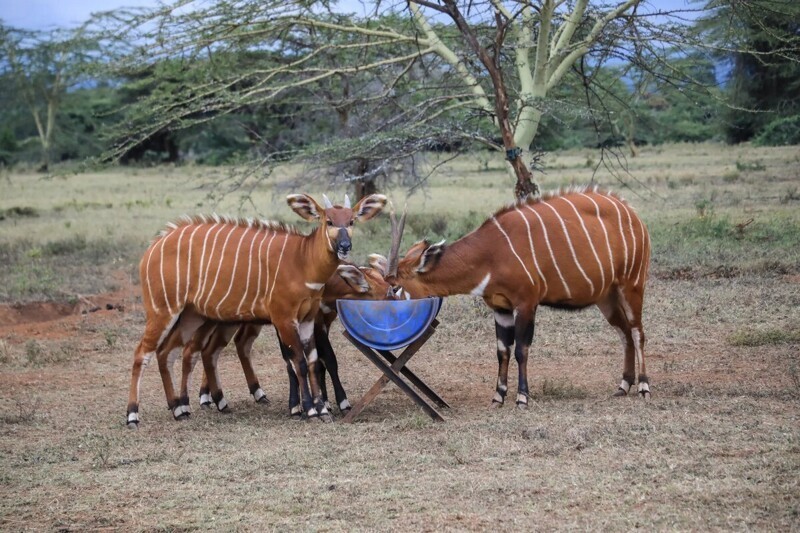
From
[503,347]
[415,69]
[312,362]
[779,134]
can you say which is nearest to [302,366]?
[312,362]

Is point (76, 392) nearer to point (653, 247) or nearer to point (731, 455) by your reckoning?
point (731, 455)

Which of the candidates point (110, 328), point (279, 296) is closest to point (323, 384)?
point (279, 296)

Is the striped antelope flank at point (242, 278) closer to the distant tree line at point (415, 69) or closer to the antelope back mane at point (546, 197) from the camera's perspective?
the antelope back mane at point (546, 197)

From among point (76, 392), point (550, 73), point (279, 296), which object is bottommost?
point (76, 392)

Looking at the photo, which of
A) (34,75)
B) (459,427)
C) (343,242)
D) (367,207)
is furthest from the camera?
(34,75)

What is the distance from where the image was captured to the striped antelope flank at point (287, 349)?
336 inches

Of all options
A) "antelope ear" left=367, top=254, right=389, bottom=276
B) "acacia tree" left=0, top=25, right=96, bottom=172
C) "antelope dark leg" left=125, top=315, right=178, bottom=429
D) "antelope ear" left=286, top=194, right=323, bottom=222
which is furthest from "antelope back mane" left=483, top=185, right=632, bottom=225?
"acacia tree" left=0, top=25, right=96, bottom=172

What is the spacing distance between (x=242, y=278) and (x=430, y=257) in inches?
60.1

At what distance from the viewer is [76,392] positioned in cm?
995

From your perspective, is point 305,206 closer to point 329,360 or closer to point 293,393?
point 329,360

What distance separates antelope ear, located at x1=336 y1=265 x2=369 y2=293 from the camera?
329 inches

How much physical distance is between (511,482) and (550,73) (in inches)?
349

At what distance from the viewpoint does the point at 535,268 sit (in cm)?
851

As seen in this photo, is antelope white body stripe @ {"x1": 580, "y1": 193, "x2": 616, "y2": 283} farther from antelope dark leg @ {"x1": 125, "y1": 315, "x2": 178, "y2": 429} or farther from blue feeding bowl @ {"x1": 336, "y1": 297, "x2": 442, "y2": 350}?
antelope dark leg @ {"x1": 125, "y1": 315, "x2": 178, "y2": 429}
